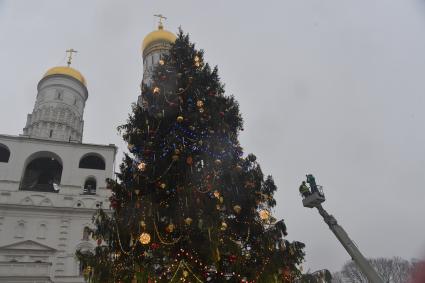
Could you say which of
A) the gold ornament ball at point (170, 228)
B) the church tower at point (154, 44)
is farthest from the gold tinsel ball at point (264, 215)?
the church tower at point (154, 44)

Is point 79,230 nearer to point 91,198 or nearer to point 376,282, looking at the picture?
point 91,198

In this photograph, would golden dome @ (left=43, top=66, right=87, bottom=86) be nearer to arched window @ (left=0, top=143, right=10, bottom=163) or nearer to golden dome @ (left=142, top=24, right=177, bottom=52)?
golden dome @ (left=142, top=24, right=177, bottom=52)

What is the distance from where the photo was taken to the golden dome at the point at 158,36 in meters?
40.8

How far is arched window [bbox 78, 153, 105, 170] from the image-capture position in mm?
31922

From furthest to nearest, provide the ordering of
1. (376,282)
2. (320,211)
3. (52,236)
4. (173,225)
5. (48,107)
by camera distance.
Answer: (48,107), (52,236), (320,211), (376,282), (173,225)

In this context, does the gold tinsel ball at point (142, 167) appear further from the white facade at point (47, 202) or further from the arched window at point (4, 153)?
the arched window at point (4, 153)

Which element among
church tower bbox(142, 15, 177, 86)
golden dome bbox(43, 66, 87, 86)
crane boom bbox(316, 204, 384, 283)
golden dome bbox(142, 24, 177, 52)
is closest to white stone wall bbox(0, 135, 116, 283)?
golden dome bbox(43, 66, 87, 86)

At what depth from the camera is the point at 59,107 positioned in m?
38.0

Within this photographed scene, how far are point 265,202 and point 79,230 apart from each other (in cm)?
2080

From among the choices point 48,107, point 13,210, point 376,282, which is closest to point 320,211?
point 376,282

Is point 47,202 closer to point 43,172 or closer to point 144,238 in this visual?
point 43,172

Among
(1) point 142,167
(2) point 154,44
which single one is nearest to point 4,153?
(2) point 154,44

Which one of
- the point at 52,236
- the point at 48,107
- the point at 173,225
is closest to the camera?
the point at 173,225

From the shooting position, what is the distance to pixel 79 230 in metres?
27.4
